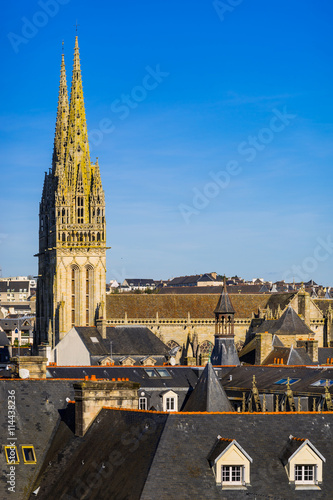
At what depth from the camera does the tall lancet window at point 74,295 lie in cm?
14425

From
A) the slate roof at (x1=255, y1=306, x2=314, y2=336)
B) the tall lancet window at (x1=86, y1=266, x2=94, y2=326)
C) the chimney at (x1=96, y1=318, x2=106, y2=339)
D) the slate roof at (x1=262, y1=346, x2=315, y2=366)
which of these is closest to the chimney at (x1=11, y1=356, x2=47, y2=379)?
the slate roof at (x1=262, y1=346, x2=315, y2=366)

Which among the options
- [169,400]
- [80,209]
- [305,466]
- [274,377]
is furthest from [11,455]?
[80,209]

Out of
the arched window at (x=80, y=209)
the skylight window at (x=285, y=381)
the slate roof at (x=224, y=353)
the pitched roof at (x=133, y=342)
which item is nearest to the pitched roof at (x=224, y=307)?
the slate roof at (x=224, y=353)

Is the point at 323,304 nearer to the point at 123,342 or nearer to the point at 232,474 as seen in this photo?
the point at 123,342

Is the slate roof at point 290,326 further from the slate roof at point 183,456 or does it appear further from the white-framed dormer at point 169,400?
the slate roof at point 183,456

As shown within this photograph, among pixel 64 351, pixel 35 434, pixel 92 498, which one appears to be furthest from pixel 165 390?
pixel 64 351

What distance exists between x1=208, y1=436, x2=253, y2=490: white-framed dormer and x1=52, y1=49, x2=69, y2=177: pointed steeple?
120561mm

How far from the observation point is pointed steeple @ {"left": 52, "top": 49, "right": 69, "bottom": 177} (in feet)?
494

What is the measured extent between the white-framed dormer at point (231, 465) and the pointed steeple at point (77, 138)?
11964 centimetres

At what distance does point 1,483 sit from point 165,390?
102ft

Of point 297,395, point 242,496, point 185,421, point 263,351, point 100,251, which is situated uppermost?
point 100,251

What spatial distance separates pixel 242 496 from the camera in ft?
99.8

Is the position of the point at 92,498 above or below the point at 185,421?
below

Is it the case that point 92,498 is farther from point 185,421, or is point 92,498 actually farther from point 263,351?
point 263,351
